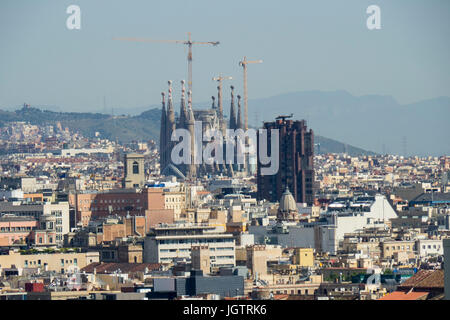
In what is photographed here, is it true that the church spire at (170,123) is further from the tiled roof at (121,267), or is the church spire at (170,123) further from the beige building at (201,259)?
the beige building at (201,259)

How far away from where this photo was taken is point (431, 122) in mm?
114875

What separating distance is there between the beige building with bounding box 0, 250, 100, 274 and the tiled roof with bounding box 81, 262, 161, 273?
1.68 m

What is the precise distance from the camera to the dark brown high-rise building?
11281 cm

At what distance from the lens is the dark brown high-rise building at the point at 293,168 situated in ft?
370

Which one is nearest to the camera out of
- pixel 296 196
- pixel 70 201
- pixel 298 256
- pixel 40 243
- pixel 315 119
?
pixel 298 256

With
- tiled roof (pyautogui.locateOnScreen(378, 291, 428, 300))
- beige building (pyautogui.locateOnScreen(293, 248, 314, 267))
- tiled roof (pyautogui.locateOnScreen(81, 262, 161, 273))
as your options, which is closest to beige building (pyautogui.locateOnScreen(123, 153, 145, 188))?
beige building (pyautogui.locateOnScreen(293, 248, 314, 267))

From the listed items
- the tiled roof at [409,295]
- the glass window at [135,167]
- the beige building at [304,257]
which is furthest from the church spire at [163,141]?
the tiled roof at [409,295]

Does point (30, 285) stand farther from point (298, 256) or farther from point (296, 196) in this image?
point (296, 196)

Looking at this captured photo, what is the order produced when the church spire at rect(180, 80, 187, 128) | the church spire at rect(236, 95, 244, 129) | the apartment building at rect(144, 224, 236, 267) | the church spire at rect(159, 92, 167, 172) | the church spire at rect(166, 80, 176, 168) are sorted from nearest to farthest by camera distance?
1. the apartment building at rect(144, 224, 236, 267)
2. the church spire at rect(159, 92, 167, 172)
3. the church spire at rect(180, 80, 187, 128)
4. the church spire at rect(166, 80, 176, 168)
5. the church spire at rect(236, 95, 244, 129)

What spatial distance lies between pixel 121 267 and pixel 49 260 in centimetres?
517

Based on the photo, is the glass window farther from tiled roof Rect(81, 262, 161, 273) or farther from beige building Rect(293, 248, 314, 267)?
tiled roof Rect(81, 262, 161, 273)

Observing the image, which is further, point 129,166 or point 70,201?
point 129,166
